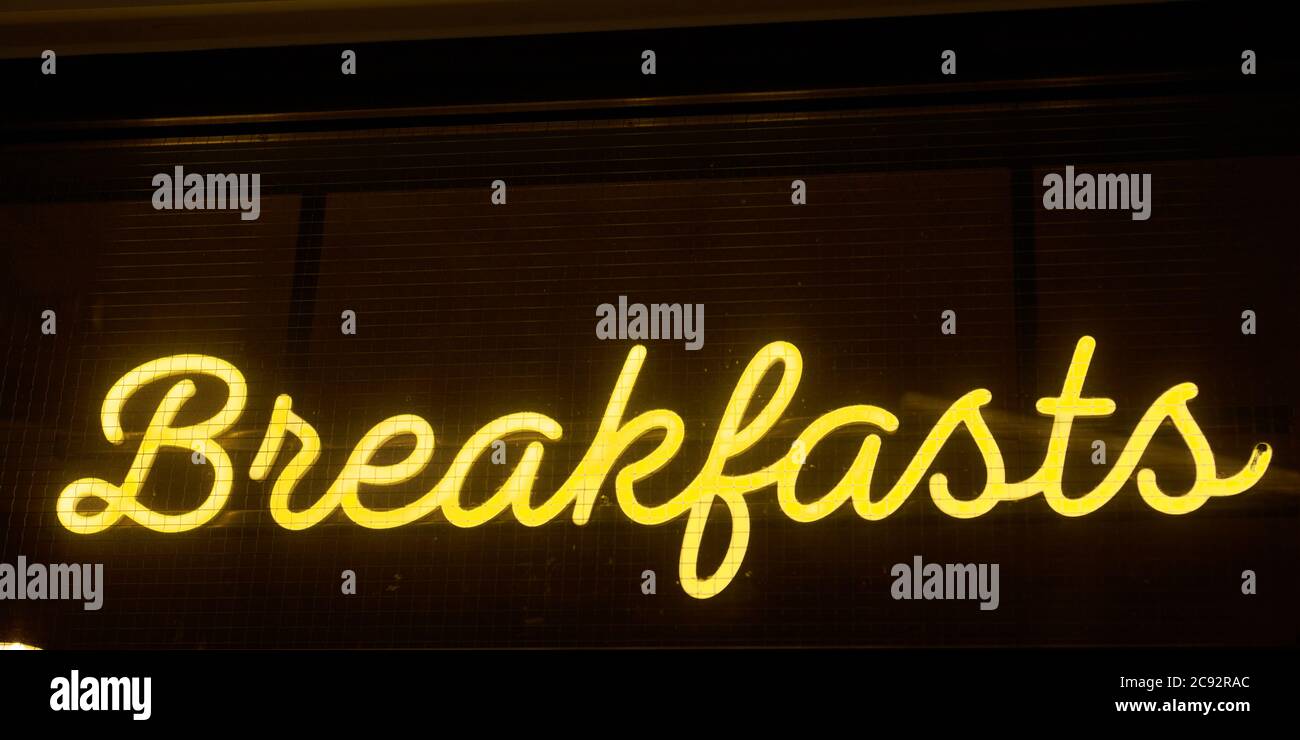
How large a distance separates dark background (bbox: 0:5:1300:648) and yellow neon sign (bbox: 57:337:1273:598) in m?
0.04

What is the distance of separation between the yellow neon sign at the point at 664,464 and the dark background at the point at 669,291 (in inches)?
1.4

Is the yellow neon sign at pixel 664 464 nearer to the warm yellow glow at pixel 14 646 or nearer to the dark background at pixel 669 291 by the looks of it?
the dark background at pixel 669 291

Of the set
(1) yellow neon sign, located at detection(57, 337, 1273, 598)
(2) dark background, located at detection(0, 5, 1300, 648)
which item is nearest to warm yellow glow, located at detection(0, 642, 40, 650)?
(2) dark background, located at detection(0, 5, 1300, 648)

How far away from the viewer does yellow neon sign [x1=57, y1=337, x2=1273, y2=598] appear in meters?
2.29

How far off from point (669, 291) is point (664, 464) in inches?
15.3

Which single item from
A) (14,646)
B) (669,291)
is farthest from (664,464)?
(14,646)

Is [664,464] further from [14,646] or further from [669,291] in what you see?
[14,646]

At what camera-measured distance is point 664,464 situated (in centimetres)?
237

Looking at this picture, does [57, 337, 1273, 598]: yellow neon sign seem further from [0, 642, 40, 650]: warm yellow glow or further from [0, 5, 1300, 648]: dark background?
[0, 642, 40, 650]: warm yellow glow

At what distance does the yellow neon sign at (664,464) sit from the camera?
2.29 meters

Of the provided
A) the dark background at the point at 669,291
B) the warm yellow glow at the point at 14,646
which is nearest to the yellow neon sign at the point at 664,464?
the dark background at the point at 669,291

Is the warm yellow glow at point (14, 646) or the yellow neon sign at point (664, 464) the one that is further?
the warm yellow glow at point (14, 646)

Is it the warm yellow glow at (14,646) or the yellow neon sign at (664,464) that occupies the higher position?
the yellow neon sign at (664,464)
